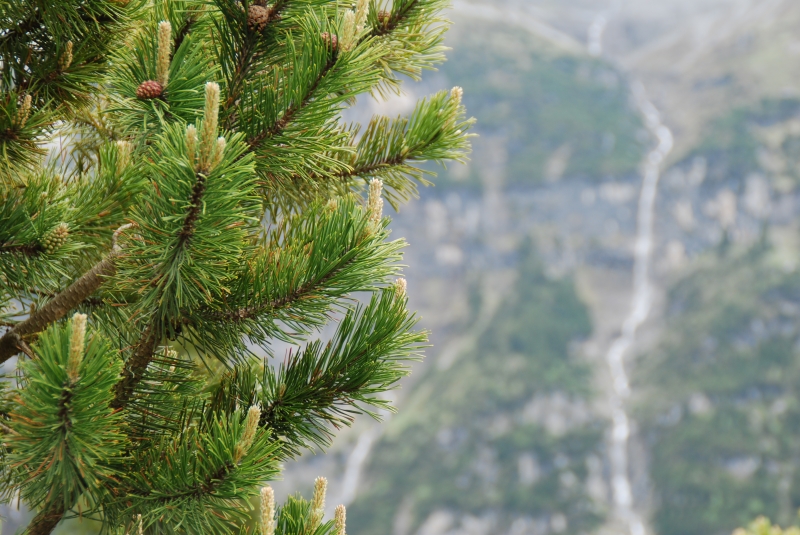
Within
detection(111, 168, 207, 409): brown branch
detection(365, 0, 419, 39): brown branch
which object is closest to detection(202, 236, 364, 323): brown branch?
detection(111, 168, 207, 409): brown branch

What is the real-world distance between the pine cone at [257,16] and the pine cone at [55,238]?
1265mm

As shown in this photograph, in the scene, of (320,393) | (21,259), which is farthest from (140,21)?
(320,393)

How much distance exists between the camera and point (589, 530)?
168250mm

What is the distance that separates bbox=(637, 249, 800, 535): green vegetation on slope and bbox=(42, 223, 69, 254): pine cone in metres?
178

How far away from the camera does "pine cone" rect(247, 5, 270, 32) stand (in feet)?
10.9

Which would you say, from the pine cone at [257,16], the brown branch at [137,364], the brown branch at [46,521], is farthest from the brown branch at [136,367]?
the pine cone at [257,16]

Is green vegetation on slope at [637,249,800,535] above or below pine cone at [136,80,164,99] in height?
above

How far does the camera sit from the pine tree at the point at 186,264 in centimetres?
271

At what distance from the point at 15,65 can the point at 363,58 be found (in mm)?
1813

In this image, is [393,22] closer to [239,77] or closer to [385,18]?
[385,18]

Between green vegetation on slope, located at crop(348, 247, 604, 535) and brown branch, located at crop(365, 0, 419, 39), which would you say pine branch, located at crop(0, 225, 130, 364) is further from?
green vegetation on slope, located at crop(348, 247, 604, 535)

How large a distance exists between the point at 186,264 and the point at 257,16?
123 centimetres

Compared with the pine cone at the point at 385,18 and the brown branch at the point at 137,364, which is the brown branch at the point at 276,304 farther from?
the pine cone at the point at 385,18

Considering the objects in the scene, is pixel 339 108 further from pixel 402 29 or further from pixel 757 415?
pixel 757 415
